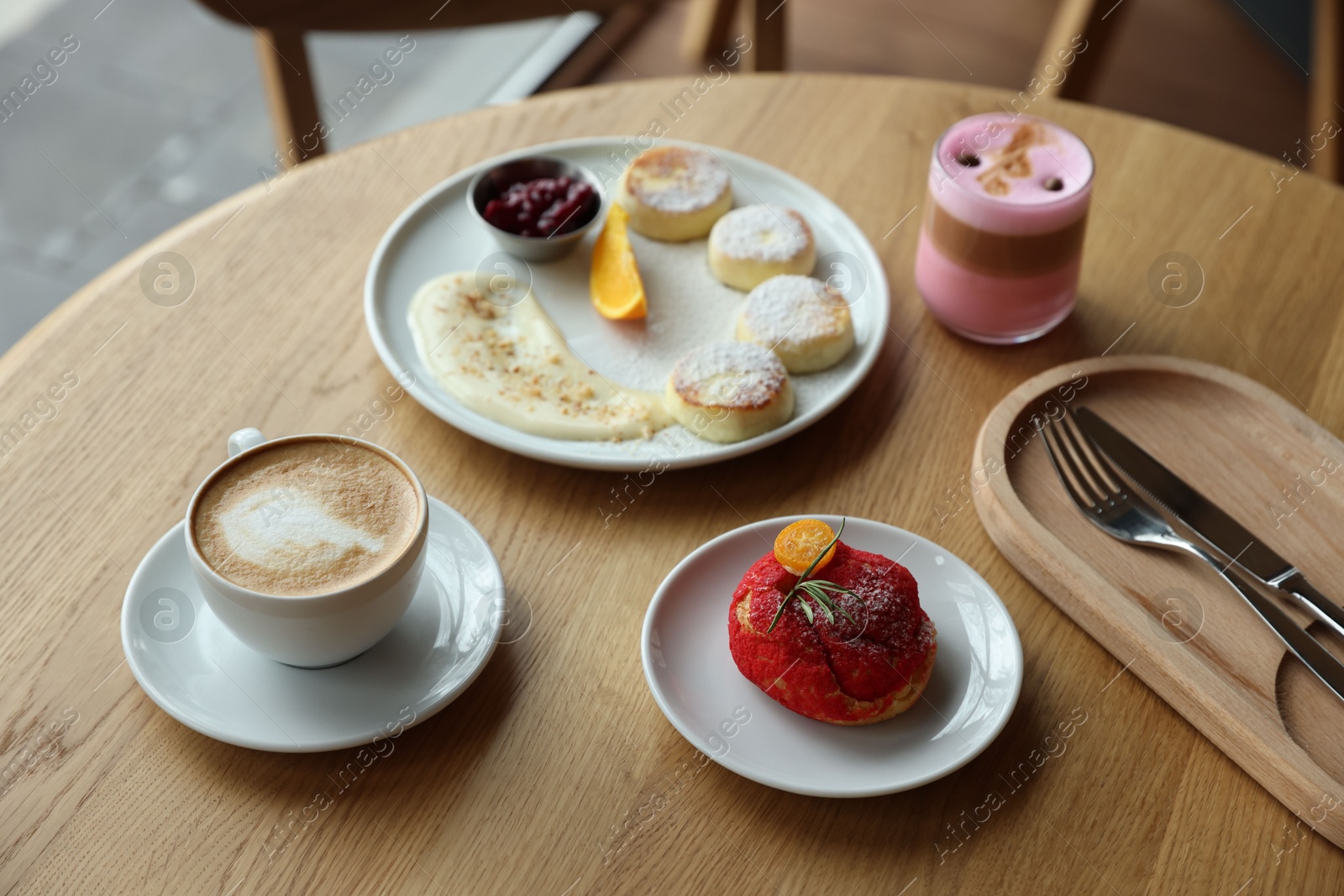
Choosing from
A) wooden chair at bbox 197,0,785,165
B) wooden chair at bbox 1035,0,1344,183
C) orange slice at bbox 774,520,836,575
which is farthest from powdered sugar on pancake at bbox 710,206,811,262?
wooden chair at bbox 1035,0,1344,183

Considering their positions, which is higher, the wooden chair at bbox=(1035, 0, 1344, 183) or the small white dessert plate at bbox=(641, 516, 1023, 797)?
the small white dessert plate at bbox=(641, 516, 1023, 797)

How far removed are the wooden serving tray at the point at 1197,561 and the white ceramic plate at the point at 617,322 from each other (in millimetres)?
238

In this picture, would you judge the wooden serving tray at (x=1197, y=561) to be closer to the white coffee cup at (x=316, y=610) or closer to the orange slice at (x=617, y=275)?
the orange slice at (x=617, y=275)

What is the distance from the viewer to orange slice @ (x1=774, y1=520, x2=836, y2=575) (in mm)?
956

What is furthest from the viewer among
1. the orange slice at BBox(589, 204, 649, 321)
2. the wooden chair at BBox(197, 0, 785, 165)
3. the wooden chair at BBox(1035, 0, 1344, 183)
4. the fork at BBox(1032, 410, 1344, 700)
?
the wooden chair at BBox(1035, 0, 1344, 183)

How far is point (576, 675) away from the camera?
40.1 inches

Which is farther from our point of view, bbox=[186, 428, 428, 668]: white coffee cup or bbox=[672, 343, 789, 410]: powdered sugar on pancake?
bbox=[672, 343, 789, 410]: powdered sugar on pancake

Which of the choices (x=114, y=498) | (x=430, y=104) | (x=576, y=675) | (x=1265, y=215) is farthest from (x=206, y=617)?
(x=430, y=104)

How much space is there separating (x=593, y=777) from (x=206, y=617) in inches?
15.5

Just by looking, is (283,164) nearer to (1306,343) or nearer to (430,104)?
(430,104)

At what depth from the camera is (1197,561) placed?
1097mm

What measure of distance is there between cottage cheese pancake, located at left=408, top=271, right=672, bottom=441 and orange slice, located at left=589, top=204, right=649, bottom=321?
8cm

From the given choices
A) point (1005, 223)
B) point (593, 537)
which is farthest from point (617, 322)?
point (1005, 223)

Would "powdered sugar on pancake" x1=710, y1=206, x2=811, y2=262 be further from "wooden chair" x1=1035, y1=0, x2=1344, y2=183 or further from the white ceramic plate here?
"wooden chair" x1=1035, y1=0, x2=1344, y2=183
